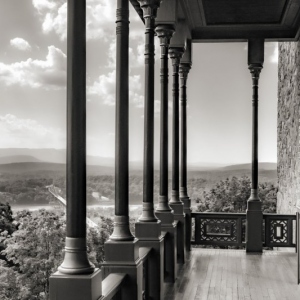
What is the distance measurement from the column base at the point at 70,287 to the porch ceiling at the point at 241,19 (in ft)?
15.2

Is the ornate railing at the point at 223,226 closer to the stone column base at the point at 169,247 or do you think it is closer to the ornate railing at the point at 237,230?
the ornate railing at the point at 237,230

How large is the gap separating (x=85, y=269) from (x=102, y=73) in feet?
57.6

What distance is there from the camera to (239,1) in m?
7.63

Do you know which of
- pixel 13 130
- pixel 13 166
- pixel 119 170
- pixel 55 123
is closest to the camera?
pixel 119 170

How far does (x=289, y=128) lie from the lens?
1065 cm

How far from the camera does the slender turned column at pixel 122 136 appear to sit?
418 centimetres

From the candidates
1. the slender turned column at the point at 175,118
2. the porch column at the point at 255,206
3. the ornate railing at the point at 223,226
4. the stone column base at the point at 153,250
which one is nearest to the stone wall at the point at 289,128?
the porch column at the point at 255,206

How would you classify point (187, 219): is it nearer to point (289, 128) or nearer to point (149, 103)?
point (289, 128)

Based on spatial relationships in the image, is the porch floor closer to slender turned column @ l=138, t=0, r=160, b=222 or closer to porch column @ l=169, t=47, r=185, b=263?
porch column @ l=169, t=47, r=185, b=263

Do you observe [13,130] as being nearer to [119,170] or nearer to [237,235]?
[237,235]

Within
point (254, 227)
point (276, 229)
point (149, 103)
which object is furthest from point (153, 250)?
point (276, 229)

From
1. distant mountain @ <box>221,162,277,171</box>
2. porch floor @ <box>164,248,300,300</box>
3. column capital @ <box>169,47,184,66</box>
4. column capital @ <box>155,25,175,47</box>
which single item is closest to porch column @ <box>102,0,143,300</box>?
porch floor @ <box>164,248,300,300</box>

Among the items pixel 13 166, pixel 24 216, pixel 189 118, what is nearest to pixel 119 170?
pixel 24 216

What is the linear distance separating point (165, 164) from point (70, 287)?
387 cm
